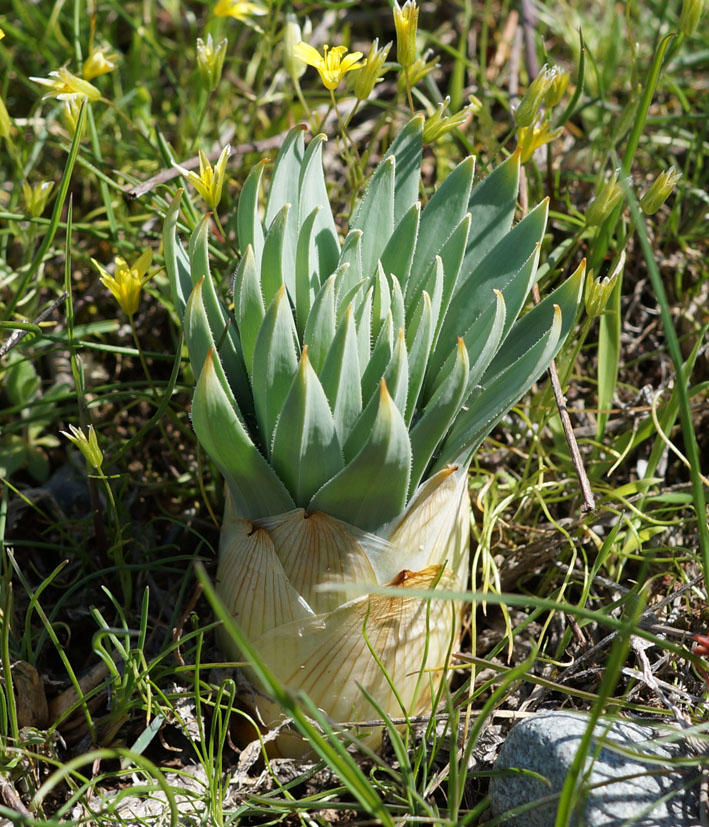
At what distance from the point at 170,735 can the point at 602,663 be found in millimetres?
759

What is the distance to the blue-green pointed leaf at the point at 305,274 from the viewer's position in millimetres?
1309

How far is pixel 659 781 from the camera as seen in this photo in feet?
3.79

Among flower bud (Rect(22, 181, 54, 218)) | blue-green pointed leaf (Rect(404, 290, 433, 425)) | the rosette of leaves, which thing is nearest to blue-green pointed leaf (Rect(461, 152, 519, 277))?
the rosette of leaves

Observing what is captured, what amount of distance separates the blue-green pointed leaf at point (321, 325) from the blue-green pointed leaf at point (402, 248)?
A: 202 mm

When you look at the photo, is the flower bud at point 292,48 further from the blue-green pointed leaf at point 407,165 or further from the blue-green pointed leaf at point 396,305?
the blue-green pointed leaf at point 396,305

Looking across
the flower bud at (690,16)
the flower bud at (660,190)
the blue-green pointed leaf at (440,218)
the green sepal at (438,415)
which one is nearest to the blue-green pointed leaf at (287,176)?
the blue-green pointed leaf at (440,218)

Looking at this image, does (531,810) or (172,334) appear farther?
(172,334)

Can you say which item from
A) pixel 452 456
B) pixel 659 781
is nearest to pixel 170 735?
pixel 452 456

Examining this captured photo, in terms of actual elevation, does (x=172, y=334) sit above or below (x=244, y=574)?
above

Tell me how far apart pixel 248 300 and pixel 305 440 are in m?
0.25

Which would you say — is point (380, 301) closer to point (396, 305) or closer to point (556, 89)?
point (396, 305)

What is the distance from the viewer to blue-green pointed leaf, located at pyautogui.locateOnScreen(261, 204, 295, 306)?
127cm

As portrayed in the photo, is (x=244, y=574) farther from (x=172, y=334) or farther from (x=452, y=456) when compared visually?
(x=172, y=334)

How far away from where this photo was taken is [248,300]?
1.26 metres
